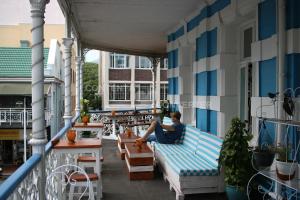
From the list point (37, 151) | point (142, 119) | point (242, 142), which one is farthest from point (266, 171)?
point (142, 119)

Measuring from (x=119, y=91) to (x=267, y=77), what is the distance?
23.6 meters

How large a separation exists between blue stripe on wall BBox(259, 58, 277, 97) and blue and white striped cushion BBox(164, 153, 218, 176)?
3.72 feet

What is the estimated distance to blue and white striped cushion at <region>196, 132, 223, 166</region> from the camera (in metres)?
4.70

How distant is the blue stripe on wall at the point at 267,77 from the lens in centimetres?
390

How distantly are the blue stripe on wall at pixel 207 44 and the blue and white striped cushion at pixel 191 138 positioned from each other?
1.32 m

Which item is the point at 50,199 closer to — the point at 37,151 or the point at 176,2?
the point at 37,151

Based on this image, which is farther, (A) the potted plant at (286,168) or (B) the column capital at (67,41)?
(B) the column capital at (67,41)

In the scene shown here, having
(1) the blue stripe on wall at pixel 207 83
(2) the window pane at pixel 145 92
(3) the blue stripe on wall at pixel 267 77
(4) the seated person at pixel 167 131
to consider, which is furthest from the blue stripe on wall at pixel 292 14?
(2) the window pane at pixel 145 92

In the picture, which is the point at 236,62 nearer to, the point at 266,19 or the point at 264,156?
the point at 266,19

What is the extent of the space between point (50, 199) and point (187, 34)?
4.71 meters

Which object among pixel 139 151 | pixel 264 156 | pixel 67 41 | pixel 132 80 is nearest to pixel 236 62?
pixel 139 151

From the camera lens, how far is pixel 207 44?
608 centimetres

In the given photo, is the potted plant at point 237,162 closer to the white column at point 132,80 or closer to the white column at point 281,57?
the white column at point 281,57

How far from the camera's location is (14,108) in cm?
1767
